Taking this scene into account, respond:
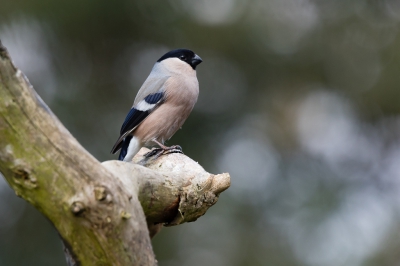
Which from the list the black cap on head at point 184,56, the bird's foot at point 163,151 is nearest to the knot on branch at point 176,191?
the bird's foot at point 163,151

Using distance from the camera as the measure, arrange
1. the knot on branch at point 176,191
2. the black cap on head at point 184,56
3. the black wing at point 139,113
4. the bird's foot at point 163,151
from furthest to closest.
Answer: the black cap on head at point 184,56 → the black wing at point 139,113 → the bird's foot at point 163,151 → the knot on branch at point 176,191

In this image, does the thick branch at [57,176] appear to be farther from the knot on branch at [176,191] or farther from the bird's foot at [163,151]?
the bird's foot at [163,151]

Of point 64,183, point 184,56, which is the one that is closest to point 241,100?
point 184,56

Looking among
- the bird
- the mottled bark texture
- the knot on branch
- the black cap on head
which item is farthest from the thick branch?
the black cap on head

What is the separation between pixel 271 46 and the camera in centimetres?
537

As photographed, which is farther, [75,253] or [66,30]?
[66,30]

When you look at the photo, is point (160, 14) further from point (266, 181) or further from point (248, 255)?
point (248, 255)

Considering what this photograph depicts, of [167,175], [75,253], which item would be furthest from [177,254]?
[75,253]

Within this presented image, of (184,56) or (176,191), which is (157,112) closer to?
(184,56)

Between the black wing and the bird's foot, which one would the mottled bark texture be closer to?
the bird's foot

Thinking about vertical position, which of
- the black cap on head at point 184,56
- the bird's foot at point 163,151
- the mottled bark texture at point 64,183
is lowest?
the mottled bark texture at point 64,183

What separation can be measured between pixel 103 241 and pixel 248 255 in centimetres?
371

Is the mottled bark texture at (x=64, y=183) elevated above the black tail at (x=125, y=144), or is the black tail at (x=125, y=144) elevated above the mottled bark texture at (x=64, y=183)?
the black tail at (x=125, y=144)

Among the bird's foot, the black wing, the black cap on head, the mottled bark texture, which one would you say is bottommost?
the mottled bark texture
